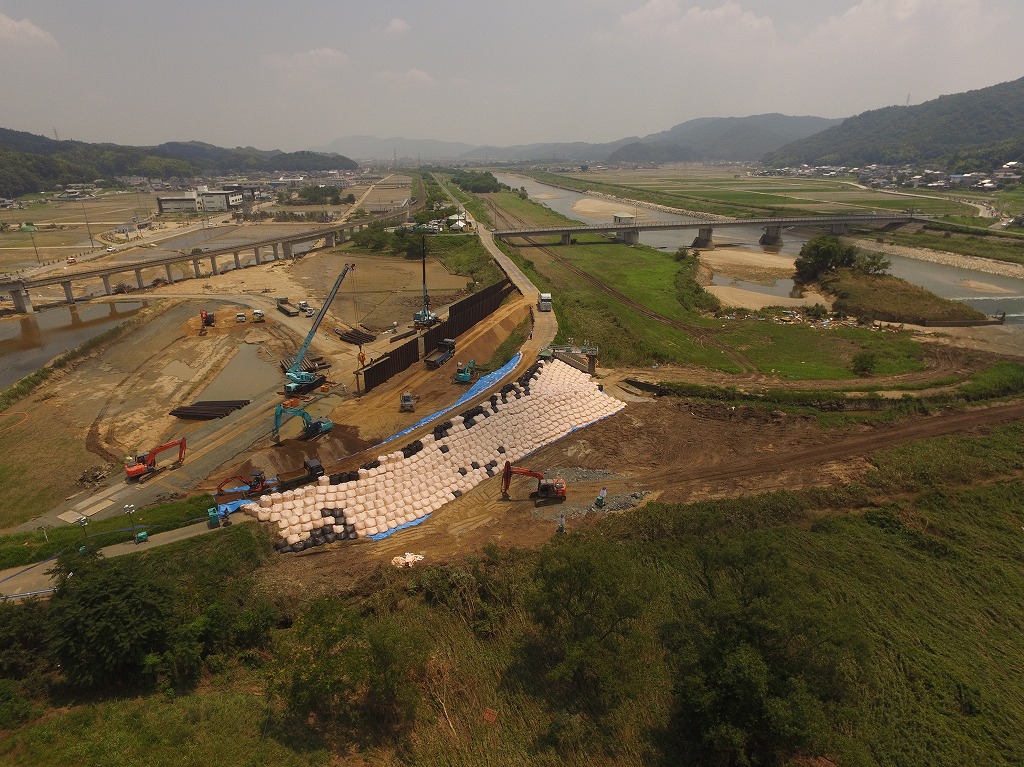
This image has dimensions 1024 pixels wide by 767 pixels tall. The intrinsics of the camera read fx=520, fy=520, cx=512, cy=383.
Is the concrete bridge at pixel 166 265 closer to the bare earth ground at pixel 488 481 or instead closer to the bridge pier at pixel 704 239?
the bare earth ground at pixel 488 481

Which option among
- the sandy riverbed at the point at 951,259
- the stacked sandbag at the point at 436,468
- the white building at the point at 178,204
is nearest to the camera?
the stacked sandbag at the point at 436,468

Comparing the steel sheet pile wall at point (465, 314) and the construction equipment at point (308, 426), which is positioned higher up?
the steel sheet pile wall at point (465, 314)

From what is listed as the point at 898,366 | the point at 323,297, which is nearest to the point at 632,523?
the point at 898,366

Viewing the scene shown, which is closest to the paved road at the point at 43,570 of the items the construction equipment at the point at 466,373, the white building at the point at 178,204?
the construction equipment at the point at 466,373

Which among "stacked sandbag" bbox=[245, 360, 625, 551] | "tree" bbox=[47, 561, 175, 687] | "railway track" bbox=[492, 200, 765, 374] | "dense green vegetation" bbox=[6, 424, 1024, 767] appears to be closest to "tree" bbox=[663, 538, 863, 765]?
"dense green vegetation" bbox=[6, 424, 1024, 767]

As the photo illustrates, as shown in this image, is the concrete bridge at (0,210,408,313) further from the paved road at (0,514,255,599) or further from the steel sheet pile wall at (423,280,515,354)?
the paved road at (0,514,255,599)

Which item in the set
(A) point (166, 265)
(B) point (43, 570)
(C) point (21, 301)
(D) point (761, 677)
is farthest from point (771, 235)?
(C) point (21, 301)

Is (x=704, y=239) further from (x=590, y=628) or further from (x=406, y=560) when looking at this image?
(x=590, y=628)
